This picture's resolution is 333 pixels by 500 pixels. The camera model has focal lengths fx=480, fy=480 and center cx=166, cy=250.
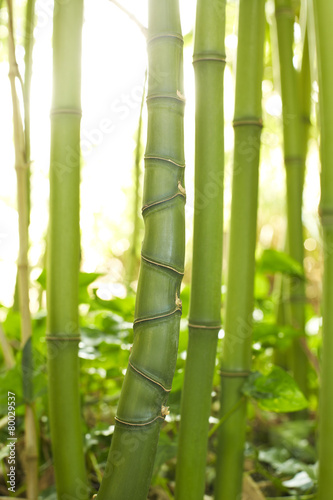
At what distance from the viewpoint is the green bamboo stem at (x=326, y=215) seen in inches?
21.9

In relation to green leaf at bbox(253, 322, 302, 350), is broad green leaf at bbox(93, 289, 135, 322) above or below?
above

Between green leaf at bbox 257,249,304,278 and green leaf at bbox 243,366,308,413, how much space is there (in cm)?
22

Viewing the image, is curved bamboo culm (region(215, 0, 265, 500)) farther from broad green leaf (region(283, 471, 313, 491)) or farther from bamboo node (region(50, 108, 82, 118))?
bamboo node (region(50, 108, 82, 118))

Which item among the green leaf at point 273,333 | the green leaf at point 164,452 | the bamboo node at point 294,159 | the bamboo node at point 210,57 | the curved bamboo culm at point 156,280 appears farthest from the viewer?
the bamboo node at point 294,159

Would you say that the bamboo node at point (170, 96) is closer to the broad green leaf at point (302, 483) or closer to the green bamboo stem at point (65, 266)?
the green bamboo stem at point (65, 266)

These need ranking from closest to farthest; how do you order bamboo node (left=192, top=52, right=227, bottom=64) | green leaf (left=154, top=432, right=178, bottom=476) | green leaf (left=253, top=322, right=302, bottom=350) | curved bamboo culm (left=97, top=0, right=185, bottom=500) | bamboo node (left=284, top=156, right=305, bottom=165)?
curved bamboo culm (left=97, top=0, right=185, bottom=500) < bamboo node (left=192, top=52, right=227, bottom=64) < green leaf (left=154, top=432, right=178, bottom=476) < green leaf (left=253, top=322, right=302, bottom=350) < bamboo node (left=284, top=156, right=305, bottom=165)

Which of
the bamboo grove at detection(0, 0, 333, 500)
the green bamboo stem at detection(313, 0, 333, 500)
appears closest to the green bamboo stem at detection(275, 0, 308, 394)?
the bamboo grove at detection(0, 0, 333, 500)

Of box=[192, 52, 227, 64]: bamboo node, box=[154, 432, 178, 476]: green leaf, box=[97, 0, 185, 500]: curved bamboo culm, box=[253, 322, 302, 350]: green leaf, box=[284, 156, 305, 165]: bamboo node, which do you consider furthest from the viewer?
box=[284, 156, 305, 165]: bamboo node

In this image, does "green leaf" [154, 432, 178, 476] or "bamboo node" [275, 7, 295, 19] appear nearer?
"green leaf" [154, 432, 178, 476]

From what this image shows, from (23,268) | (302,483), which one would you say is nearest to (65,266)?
(23,268)

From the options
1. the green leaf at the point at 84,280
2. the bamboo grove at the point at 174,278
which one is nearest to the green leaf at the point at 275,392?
the bamboo grove at the point at 174,278

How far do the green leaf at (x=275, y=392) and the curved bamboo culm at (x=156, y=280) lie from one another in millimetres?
221

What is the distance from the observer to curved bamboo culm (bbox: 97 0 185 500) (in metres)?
0.47

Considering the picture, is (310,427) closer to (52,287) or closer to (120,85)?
(52,287)
